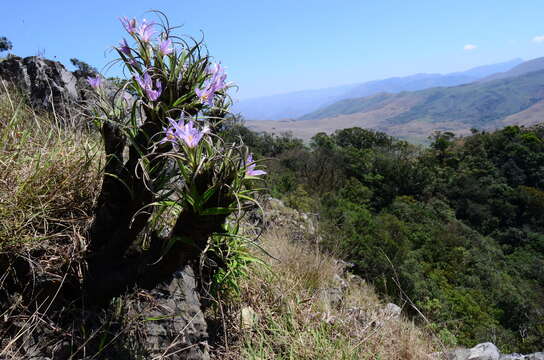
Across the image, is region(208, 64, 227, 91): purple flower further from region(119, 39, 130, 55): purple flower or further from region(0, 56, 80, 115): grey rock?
region(0, 56, 80, 115): grey rock

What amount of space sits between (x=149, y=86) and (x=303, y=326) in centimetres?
173

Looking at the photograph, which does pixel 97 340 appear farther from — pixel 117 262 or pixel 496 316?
pixel 496 316

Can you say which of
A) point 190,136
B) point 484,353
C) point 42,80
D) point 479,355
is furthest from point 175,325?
point 42,80

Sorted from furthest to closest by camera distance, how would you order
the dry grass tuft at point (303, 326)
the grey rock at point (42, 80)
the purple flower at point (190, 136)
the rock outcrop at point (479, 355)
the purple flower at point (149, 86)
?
the grey rock at point (42, 80)
the rock outcrop at point (479, 355)
the dry grass tuft at point (303, 326)
the purple flower at point (149, 86)
the purple flower at point (190, 136)

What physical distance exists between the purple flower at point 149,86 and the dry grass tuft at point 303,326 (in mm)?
1229

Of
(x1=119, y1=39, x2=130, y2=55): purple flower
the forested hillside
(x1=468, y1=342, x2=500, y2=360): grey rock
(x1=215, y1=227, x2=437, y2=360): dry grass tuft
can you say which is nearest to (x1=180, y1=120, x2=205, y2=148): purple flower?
(x1=119, y1=39, x2=130, y2=55): purple flower

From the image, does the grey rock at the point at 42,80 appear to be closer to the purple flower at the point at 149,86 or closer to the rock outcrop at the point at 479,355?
the purple flower at the point at 149,86

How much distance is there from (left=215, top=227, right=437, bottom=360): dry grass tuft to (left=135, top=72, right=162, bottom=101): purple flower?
1229 mm

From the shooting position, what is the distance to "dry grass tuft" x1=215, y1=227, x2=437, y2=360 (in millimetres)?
2064

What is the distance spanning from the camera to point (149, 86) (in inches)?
67.7

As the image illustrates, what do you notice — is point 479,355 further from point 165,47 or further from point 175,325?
point 165,47

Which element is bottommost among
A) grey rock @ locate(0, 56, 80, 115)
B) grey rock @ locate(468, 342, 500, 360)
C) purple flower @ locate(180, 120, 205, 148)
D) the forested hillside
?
the forested hillside

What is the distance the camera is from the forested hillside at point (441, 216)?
10.9m

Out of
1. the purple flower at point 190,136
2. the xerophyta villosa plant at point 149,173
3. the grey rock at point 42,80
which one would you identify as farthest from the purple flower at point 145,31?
the grey rock at point 42,80
